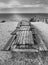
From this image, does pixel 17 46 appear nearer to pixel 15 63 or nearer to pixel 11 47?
pixel 11 47

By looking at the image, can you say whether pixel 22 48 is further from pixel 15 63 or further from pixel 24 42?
pixel 15 63

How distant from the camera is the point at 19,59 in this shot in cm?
253

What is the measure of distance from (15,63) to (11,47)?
0.62m

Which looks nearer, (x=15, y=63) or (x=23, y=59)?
(x=15, y=63)

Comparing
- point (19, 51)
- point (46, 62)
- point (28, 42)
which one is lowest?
point (46, 62)

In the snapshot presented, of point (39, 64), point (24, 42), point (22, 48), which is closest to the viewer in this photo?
point (39, 64)

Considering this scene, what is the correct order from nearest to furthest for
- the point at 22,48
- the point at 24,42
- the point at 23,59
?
1. the point at 23,59
2. the point at 22,48
3. the point at 24,42

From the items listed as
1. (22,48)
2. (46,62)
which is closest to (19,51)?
(22,48)

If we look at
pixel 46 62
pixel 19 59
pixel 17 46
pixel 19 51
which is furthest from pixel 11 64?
pixel 46 62

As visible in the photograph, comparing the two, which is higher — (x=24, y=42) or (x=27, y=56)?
(x=24, y=42)

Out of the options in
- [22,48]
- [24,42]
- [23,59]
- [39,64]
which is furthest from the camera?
[24,42]

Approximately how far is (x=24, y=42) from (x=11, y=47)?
540 millimetres

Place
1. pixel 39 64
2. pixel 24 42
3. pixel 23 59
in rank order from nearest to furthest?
pixel 39 64 → pixel 23 59 → pixel 24 42

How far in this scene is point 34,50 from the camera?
103 inches
